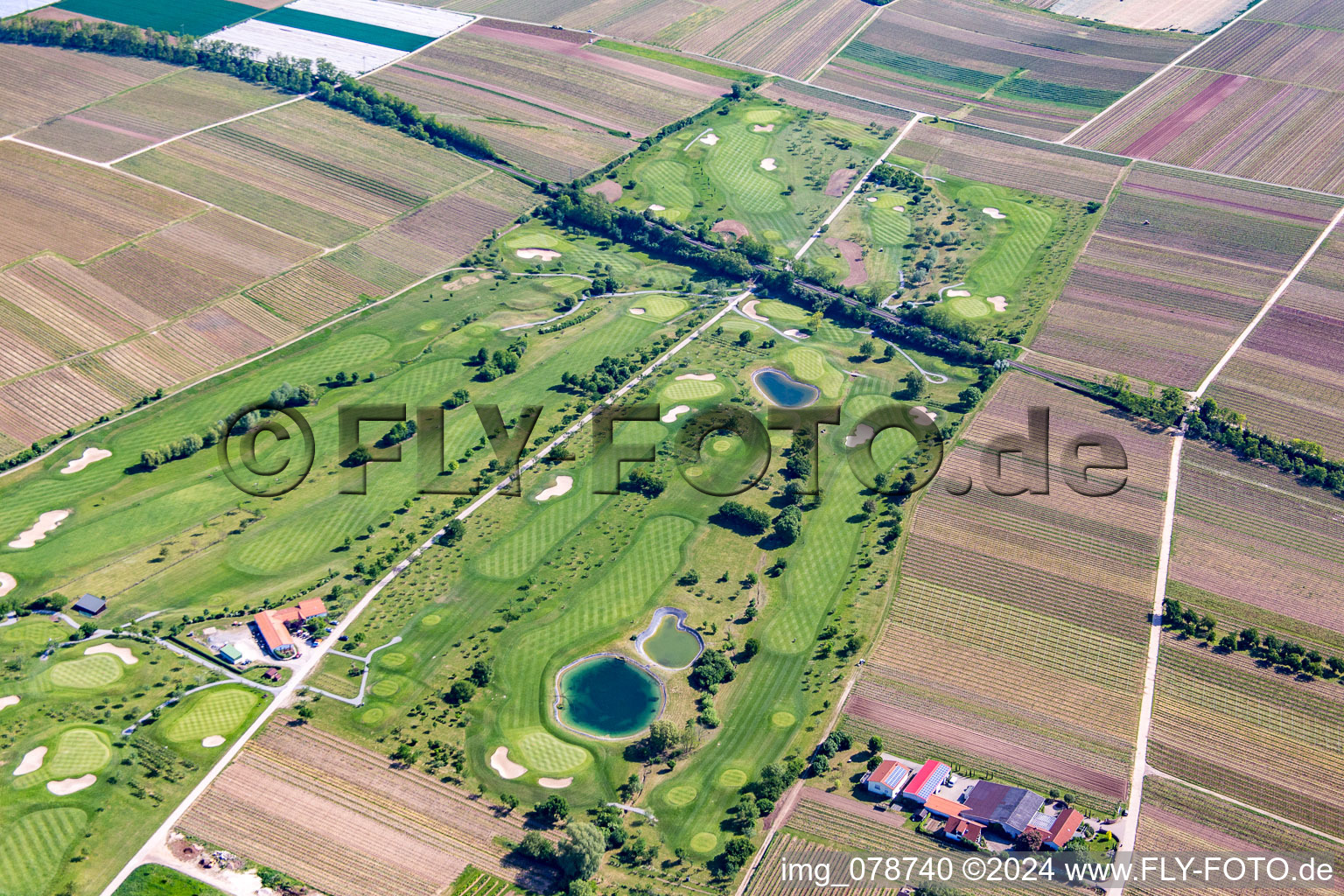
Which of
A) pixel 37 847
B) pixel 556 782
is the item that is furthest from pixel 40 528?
pixel 556 782

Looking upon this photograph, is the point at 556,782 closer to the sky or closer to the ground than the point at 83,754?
closer to the ground

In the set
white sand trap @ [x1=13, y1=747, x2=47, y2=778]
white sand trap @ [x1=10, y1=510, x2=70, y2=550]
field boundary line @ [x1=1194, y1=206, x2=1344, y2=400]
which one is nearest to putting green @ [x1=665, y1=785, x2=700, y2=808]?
white sand trap @ [x1=13, y1=747, x2=47, y2=778]

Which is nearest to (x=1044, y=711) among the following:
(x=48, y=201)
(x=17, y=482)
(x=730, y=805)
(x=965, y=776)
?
(x=965, y=776)

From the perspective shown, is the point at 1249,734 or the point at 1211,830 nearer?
the point at 1211,830

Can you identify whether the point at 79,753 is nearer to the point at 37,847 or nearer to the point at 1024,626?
the point at 37,847

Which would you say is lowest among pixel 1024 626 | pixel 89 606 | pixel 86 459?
pixel 89 606

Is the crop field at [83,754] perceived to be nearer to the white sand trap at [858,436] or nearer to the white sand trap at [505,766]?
the white sand trap at [505,766]

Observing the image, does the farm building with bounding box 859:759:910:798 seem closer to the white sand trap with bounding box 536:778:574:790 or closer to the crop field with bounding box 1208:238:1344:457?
the white sand trap with bounding box 536:778:574:790

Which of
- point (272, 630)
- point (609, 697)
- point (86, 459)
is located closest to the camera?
point (609, 697)
